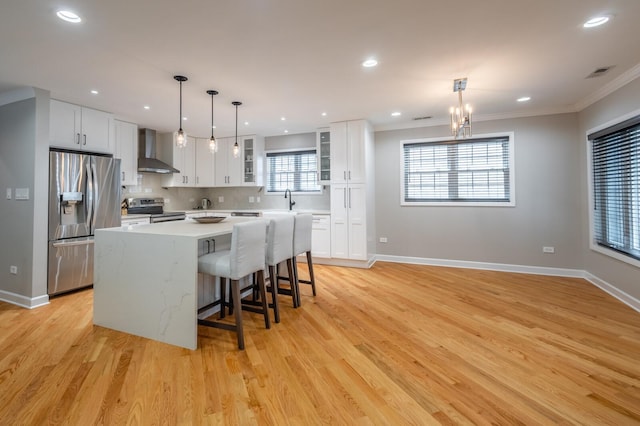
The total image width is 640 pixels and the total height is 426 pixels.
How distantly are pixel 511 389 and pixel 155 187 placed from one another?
5.94 meters

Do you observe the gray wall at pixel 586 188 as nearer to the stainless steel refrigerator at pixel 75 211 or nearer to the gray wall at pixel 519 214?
the gray wall at pixel 519 214

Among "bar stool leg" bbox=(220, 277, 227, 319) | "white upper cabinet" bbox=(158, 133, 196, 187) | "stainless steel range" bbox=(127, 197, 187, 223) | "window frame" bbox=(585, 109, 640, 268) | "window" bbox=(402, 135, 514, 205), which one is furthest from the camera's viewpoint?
"white upper cabinet" bbox=(158, 133, 196, 187)

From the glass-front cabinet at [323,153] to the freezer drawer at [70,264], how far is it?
3533 mm

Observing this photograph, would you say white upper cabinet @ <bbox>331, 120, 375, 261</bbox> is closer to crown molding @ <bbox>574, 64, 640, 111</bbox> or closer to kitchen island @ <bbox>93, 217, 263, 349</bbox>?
kitchen island @ <bbox>93, 217, 263, 349</bbox>

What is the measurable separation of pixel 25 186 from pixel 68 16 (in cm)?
232

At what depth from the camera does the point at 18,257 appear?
3.38m

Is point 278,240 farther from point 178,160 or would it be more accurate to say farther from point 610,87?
point 610,87

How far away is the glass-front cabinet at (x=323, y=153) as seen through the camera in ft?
17.4

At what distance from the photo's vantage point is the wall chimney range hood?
5.01 metres

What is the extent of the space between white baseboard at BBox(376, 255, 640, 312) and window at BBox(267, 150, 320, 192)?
1.97 m

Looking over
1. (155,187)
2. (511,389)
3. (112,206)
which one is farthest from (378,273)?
(155,187)

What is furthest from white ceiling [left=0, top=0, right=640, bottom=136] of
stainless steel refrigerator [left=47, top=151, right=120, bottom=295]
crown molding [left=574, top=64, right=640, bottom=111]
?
stainless steel refrigerator [left=47, top=151, right=120, bottom=295]

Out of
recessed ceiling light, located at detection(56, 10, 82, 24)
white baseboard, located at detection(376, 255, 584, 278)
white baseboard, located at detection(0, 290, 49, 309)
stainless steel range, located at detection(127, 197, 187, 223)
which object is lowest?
white baseboard, located at detection(0, 290, 49, 309)

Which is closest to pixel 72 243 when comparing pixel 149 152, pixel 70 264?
pixel 70 264
